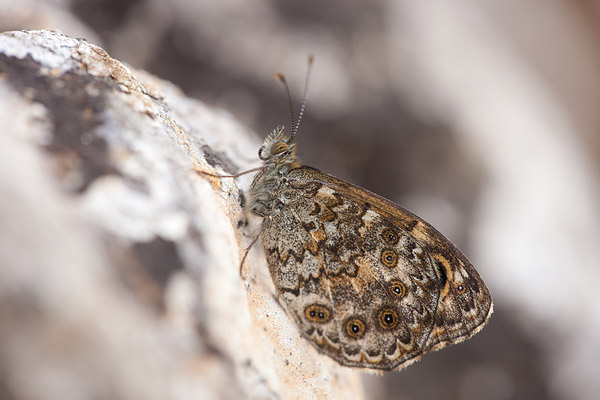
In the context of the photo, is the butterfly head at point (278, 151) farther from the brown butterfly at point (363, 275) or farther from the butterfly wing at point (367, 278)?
the butterfly wing at point (367, 278)

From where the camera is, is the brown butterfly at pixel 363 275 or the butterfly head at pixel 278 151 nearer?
the brown butterfly at pixel 363 275

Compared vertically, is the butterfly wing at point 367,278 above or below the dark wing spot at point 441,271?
below

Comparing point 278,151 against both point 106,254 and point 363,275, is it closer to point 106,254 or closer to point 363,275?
point 363,275

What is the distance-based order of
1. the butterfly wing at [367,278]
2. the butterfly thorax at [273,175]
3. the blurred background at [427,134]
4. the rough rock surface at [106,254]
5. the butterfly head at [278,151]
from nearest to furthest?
the rough rock surface at [106,254] → the butterfly wing at [367,278] → the butterfly thorax at [273,175] → the butterfly head at [278,151] → the blurred background at [427,134]

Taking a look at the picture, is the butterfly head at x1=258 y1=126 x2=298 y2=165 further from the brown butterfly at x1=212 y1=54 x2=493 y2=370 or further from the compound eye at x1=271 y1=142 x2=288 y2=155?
the brown butterfly at x1=212 y1=54 x2=493 y2=370

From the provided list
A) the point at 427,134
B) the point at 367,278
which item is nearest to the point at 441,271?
the point at 367,278

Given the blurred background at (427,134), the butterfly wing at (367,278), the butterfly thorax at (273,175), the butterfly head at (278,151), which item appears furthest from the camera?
the blurred background at (427,134)

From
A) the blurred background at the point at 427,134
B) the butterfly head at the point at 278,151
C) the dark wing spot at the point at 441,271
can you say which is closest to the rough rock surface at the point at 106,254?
the butterfly head at the point at 278,151
